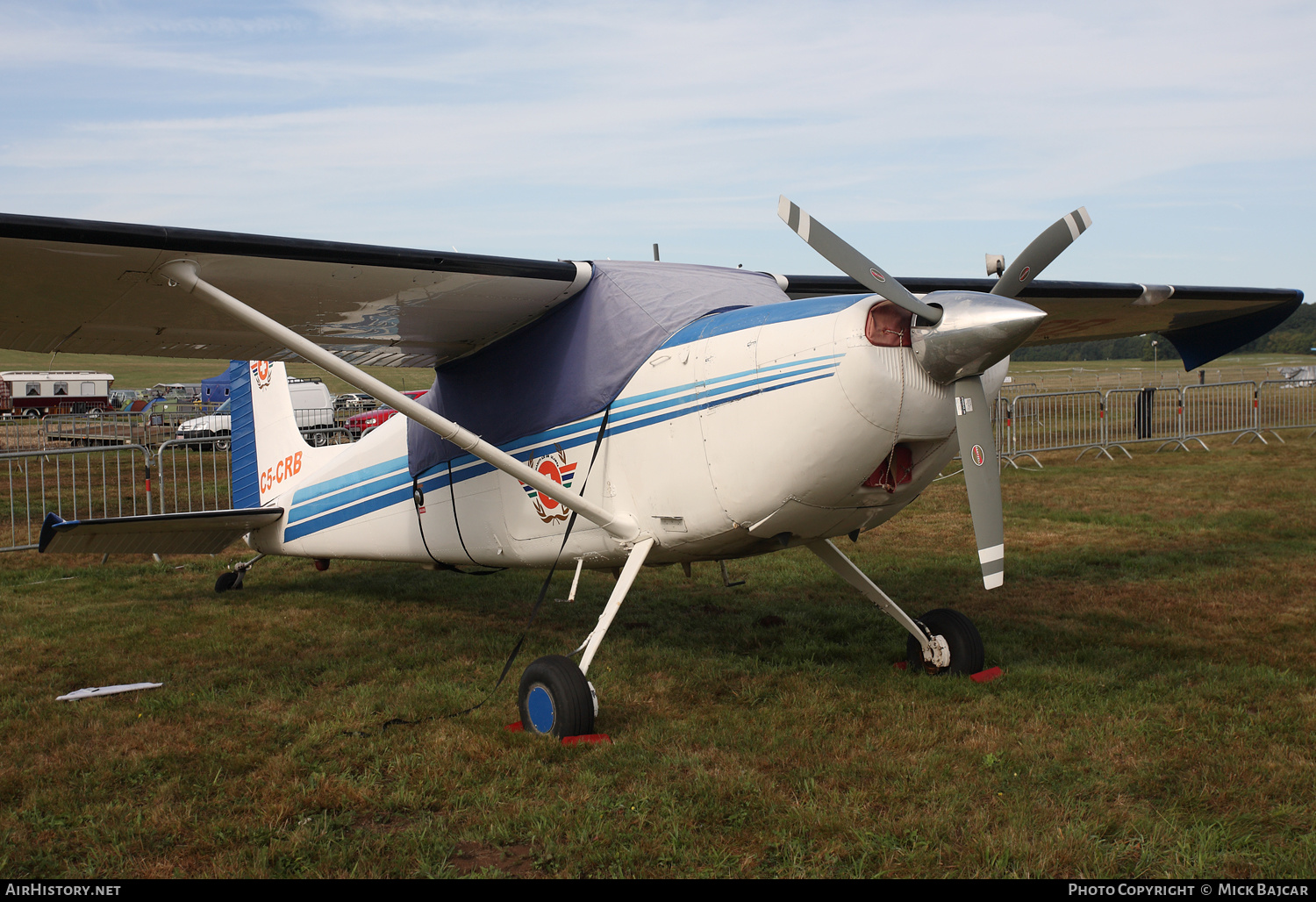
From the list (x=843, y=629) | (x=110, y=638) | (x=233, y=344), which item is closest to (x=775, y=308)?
(x=843, y=629)

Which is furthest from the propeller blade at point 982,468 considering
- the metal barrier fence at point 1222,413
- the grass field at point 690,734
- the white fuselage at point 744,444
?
the metal barrier fence at point 1222,413

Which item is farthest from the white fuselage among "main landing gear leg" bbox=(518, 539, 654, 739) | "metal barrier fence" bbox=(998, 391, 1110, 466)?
"metal barrier fence" bbox=(998, 391, 1110, 466)

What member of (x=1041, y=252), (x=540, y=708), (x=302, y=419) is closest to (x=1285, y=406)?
(x=1041, y=252)

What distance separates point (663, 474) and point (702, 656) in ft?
5.90

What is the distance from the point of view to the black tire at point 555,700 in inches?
185

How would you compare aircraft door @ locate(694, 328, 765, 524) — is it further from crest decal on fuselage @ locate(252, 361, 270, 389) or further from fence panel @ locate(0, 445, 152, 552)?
fence panel @ locate(0, 445, 152, 552)

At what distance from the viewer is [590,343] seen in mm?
5668

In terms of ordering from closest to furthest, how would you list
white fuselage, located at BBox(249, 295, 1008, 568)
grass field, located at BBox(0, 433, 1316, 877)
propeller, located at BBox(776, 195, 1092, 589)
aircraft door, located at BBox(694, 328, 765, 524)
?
1. grass field, located at BBox(0, 433, 1316, 877)
2. propeller, located at BBox(776, 195, 1092, 589)
3. white fuselage, located at BBox(249, 295, 1008, 568)
4. aircraft door, located at BBox(694, 328, 765, 524)

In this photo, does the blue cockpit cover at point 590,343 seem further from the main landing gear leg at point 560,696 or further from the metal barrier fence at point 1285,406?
the metal barrier fence at point 1285,406

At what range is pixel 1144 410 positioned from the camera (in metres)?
19.8

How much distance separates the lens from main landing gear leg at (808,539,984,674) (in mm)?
5578

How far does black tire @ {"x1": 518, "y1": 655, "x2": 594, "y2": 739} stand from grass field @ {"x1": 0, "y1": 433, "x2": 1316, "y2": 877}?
0.57 feet

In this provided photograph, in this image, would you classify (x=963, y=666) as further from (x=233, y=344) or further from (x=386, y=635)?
(x=233, y=344)

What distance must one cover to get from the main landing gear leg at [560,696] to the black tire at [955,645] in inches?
79.8
